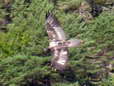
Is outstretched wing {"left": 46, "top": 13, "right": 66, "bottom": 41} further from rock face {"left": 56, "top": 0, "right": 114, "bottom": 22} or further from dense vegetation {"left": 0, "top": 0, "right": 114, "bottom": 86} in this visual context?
rock face {"left": 56, "top": 0, "right": 114, "bottom": 22}

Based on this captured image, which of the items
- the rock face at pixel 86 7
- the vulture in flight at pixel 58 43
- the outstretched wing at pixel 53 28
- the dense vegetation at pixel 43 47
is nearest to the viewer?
the outstretched wing at pixel 53 28

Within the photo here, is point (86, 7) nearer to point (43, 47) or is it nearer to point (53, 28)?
point (43, 47)

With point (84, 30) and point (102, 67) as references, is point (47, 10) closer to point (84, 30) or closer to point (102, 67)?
point (84, 30)

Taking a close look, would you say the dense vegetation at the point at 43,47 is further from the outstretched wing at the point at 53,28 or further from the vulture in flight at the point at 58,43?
the outstretched wing at the point at 53,28

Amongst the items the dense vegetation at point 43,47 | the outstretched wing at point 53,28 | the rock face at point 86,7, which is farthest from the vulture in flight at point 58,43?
the rock face at point 86,7

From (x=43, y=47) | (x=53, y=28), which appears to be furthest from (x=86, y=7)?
(x=53, y=28)
